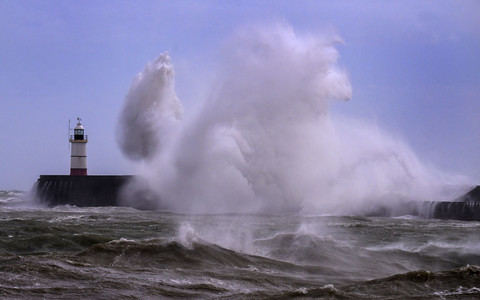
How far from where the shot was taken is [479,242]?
12.9 m

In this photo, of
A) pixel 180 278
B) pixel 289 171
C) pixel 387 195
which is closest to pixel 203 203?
pixel 289 171

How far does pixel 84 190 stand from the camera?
2838cm

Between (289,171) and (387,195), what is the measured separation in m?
4.63

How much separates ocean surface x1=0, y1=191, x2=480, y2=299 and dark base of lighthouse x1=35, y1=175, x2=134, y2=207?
13.9 metres

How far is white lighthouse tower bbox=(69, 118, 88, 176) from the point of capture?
101 ft

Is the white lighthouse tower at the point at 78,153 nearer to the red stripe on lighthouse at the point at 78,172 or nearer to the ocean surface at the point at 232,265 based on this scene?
the red stripe on lighthouse at the point at 78,172

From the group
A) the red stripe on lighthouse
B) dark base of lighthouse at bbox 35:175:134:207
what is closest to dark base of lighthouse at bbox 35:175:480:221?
dark base of lighthouse at bbox 35:175:134:207

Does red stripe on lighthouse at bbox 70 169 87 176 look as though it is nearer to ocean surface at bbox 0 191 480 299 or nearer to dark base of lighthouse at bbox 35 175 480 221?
dark base of lighthouse at bbox 35 175 480 221

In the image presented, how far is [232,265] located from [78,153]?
2341 centimetres

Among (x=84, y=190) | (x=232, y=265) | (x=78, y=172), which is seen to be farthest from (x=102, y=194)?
(x=232, y=265)

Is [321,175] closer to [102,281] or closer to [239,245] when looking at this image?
[239,245]

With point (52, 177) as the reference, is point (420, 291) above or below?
below

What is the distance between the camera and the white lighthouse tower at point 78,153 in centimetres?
3075

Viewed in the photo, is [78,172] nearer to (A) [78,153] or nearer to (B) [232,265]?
(A) [78,153]
